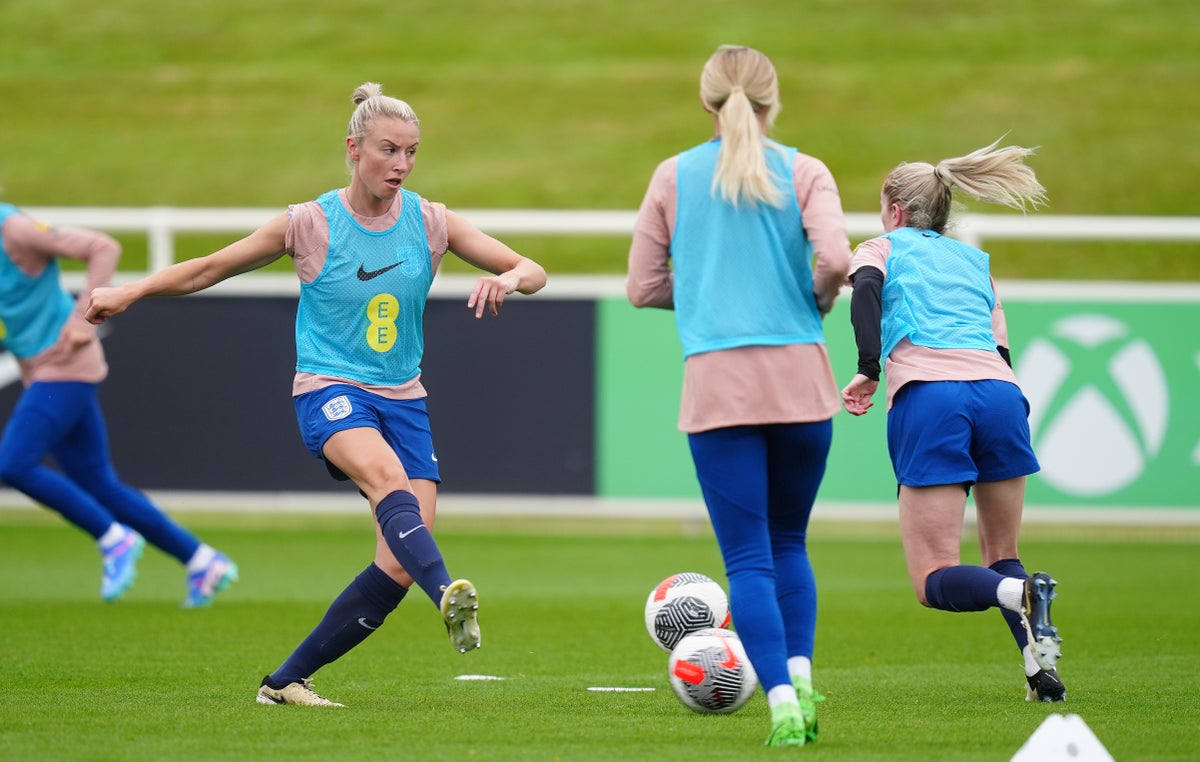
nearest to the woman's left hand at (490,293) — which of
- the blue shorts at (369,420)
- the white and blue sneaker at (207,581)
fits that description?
the blue shorts at (369,420)

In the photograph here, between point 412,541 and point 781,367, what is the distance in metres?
1.29

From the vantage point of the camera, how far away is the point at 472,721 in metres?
5.55

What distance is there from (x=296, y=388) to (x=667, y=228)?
139 cm

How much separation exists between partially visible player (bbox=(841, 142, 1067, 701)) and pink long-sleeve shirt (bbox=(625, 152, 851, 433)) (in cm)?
75

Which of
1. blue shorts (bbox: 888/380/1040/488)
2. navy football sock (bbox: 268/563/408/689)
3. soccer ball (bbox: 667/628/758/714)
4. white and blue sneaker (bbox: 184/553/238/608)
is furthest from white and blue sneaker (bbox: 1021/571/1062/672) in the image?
white and blue sneaker (bbox: 184/553/238/608)

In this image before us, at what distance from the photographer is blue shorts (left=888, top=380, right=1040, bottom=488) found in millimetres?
5844

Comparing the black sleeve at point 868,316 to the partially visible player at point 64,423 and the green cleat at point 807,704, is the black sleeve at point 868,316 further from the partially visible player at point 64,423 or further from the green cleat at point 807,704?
the partially visible player at point 64,423

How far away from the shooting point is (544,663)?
7.22 m

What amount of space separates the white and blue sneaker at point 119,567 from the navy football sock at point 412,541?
168 inches

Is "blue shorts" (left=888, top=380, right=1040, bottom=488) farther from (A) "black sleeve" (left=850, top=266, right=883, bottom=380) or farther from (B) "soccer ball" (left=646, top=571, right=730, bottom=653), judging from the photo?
(B) "soccer ball" (left=646, top=571, right=730, bottom=653)

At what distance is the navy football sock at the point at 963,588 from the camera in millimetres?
5602

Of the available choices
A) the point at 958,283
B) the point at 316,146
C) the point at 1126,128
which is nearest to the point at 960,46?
the point at 1126,128

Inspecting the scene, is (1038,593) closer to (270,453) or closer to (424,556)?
(424,556)

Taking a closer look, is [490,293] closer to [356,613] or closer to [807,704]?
[356,613]
